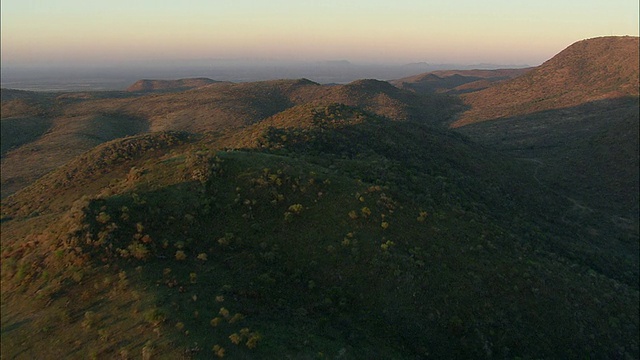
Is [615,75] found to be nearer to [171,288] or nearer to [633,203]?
[633,203]

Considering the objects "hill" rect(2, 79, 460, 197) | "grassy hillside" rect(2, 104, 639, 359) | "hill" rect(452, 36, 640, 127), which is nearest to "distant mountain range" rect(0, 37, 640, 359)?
"grassy hillside" rect(2, 104, 639, 359)

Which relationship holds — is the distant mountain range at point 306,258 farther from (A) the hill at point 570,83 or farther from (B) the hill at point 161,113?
(A) the hill at point 570,83

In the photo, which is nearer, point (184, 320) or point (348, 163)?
point (184, 320)

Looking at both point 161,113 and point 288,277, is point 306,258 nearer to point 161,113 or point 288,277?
point 288,277

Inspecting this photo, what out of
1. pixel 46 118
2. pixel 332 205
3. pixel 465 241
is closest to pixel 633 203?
pixel 465 241

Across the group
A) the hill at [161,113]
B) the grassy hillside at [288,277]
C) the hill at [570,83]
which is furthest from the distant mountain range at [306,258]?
the hill at [570,83]
